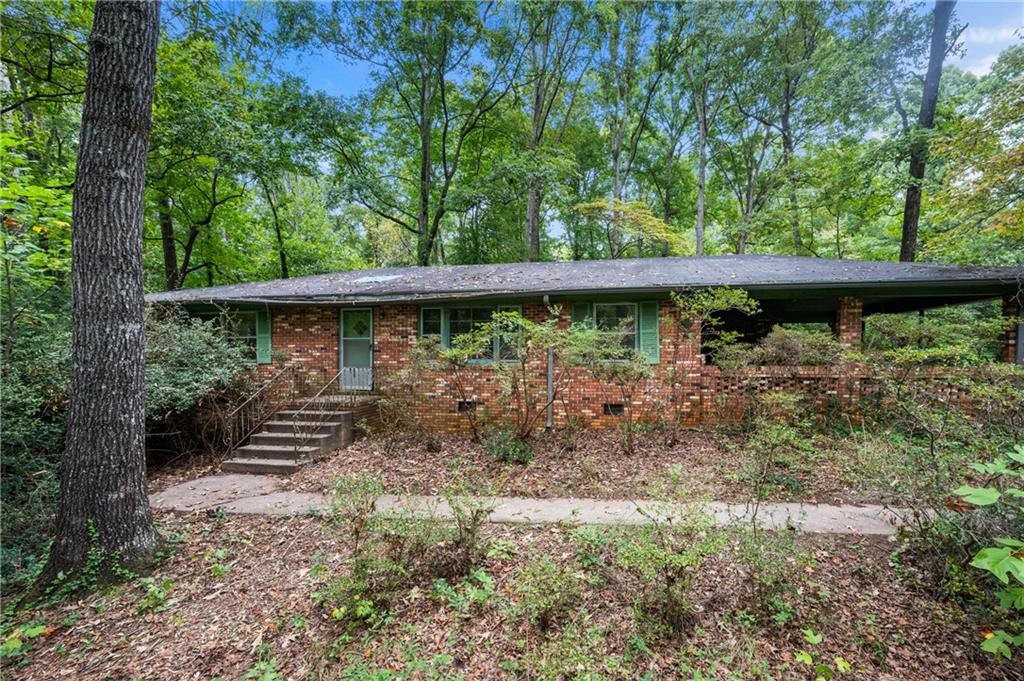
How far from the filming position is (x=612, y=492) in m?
4.89

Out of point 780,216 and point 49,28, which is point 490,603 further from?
point 780,216

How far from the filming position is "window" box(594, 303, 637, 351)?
7.93 metres

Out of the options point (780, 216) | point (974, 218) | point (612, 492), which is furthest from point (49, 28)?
point (780, 216)

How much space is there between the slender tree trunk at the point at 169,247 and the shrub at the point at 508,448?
14.8 metres

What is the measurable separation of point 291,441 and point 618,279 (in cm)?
659

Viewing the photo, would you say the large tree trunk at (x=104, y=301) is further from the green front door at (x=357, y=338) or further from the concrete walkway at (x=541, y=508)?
the green front door at (x=357, y=338)

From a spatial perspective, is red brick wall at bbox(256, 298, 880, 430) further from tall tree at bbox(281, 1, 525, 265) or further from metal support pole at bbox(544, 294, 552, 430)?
tall tree at bbox(281, 1, 525, 265)


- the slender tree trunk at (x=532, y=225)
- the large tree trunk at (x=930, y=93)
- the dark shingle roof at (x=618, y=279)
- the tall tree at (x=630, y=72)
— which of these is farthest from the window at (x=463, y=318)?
the large tree trunk at (x=930, y=93)

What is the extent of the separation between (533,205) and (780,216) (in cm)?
946

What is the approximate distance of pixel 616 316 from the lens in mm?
8078

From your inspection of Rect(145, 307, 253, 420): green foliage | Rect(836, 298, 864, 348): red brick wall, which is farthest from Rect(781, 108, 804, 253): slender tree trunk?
Rect(145, 307, 253, 420): green foliage

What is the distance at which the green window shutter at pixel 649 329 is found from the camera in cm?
783

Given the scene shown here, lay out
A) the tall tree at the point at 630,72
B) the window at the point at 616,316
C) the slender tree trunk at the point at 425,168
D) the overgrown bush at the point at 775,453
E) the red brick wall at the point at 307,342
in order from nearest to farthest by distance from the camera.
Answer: the overgrown bush at the point at 775,453, the window at the point at 616,316, the red brick wall at the point at 307,342, the slender tree trunk at the point at 425,168, the tall tree at the point at 630,72

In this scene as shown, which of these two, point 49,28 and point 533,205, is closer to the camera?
point 49,28
